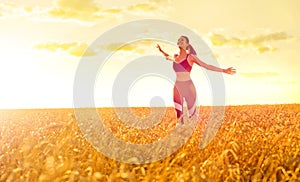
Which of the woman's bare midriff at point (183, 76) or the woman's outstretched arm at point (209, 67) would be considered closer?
the woman's outstretched arm at point (209, 67)

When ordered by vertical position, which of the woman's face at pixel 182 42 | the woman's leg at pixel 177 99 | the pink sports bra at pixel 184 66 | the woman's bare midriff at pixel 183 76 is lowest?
the woman's leg at pixel 177 99

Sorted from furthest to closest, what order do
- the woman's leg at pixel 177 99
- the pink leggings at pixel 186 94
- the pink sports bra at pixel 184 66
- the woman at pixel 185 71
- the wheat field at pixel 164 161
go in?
the woman's leg at pixel 177 99 → the pink leggings at pixel 186 94 → the pink sports bra at pixel 184 66 → the woman at pixel 185 71 → the wheat field at pixel 164 161

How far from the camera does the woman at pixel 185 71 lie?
10750mm

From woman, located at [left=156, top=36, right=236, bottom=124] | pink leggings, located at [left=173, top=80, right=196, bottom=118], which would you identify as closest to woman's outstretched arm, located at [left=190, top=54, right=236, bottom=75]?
woman, located at [left=156, top=36, right=236, bottom=124]

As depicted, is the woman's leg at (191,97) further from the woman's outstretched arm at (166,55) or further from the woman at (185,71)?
the woman's outstretched arm at (166,55)

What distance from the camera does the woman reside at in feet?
35.3

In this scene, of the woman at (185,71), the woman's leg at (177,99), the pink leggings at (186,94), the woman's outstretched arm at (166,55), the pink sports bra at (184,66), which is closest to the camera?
the woman's outstretched arm at (166,55)

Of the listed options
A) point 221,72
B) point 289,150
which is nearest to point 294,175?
point 289,150

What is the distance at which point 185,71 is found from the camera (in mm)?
10930

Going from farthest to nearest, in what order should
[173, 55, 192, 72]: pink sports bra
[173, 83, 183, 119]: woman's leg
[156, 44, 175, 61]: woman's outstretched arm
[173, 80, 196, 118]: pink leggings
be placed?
[173, 83, 183, 119]: woman's leg < [173, 80, 196, 118]: pink leggings < [173, 55, 192, 72]: pink sports bra < [156, 44, 175, 61]: woman's outstretched arm

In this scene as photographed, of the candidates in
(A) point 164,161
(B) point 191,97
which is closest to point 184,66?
(B) point 191,97

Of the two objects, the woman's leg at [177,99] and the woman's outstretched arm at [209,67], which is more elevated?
the woman's outstretched arm at [209,67]

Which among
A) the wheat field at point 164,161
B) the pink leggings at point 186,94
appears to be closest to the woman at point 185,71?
the pink leggings at point 186,94

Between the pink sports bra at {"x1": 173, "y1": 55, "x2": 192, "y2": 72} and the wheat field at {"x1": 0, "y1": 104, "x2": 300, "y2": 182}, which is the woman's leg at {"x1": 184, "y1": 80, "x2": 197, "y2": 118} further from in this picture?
the wheat field at {"x1": 0, "y1": 104, "x2": 300, "y2": 182}
